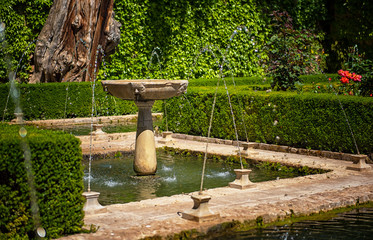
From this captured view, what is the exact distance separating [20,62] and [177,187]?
10.1m

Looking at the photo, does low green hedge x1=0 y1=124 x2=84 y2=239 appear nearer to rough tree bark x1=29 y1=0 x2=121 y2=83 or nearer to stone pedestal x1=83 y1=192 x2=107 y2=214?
stone pedestal x1=83 y1=192 x2=107 y2=214

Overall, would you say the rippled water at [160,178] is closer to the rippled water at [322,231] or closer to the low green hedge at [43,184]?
the low green hedge at [43,184]

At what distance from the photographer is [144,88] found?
24.3ft

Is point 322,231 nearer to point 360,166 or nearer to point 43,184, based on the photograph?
point 43,184

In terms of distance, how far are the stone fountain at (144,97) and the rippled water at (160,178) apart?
235 mm

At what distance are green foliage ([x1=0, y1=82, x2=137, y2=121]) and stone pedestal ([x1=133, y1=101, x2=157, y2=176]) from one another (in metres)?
6.74

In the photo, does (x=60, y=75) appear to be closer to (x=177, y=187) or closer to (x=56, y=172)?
(x=177, y=187)

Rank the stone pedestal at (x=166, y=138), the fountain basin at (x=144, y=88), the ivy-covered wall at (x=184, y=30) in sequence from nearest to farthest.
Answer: the fountain basin at (x=144, y=88) < the stone pedestal at (x=166, y=138) < the ivy-covered wall at (x=184, y=30)

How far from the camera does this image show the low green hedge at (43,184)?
438cm

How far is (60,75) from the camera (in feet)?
51.4

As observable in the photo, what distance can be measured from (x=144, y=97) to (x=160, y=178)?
119 centimetres

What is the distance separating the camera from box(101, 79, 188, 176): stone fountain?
743 centimetres

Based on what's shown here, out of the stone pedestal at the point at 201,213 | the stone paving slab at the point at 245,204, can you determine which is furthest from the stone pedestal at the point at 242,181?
the stone pedestal at the point at 201,213

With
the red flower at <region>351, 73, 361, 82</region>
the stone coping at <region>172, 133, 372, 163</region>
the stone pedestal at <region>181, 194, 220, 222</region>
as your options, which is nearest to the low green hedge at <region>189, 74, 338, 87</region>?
the red flower at <region>351, 73, 361, 82</region>
